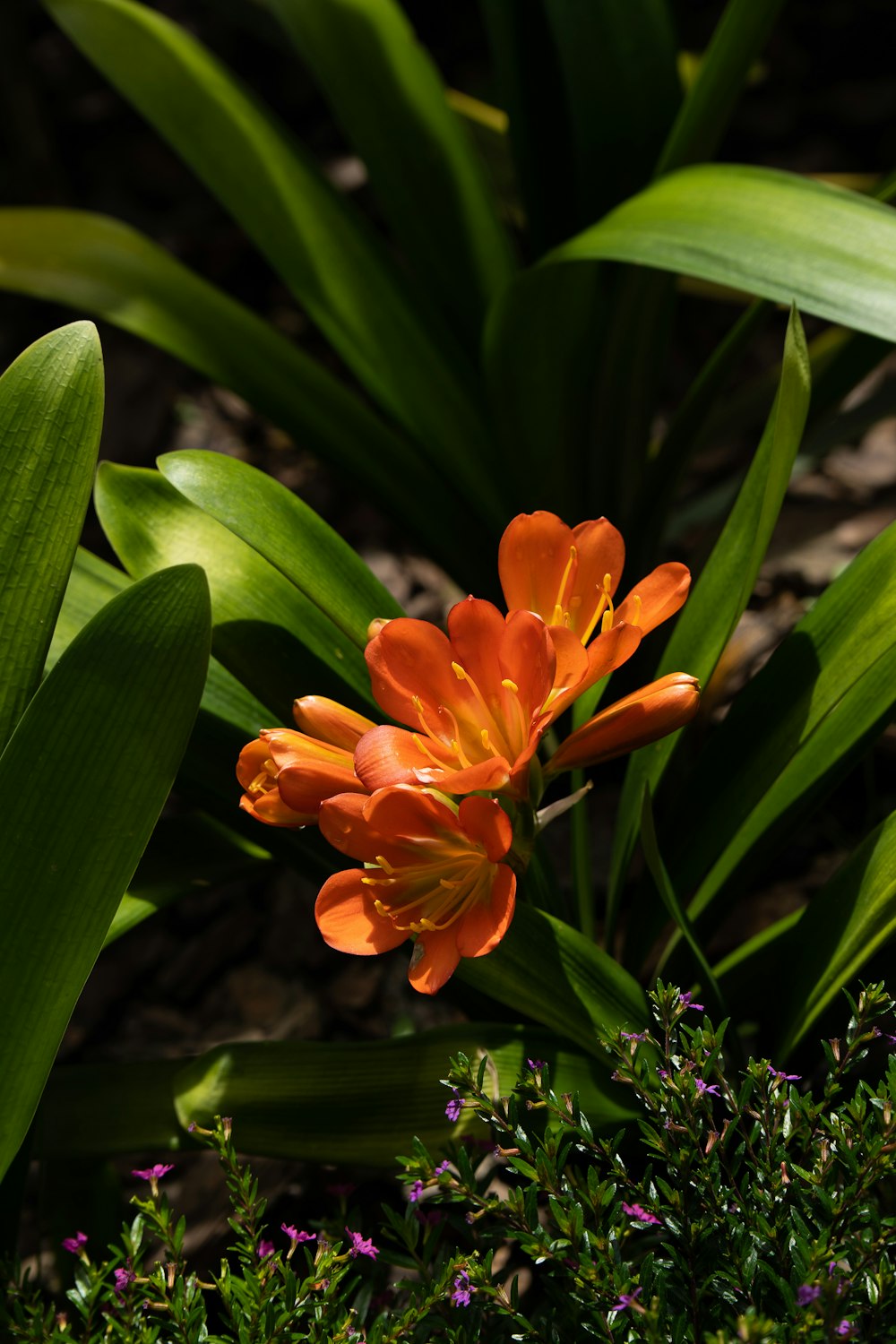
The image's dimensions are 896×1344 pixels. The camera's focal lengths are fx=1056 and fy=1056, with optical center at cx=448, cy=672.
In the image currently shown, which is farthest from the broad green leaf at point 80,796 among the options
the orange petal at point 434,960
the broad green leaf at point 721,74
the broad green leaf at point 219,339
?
the broad green leaf at point 721,74

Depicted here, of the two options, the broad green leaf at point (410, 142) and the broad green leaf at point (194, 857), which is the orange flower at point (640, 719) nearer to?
the broad green leaf at point (194, 857)

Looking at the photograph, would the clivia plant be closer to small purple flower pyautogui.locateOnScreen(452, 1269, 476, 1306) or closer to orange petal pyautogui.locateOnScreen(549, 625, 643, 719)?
orange petal pyautogui.locateOnScreen(549, 625, 643, 719)

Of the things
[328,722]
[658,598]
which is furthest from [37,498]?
[658,598]

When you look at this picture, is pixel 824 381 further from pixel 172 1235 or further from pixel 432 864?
pixel 172 1235

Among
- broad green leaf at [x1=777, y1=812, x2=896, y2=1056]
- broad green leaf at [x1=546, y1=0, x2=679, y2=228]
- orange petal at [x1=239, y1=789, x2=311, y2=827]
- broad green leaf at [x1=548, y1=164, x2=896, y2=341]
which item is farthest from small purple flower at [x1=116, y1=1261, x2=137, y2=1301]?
broad green leaf at [x1=546, y1=0, x2=679, y2=228]

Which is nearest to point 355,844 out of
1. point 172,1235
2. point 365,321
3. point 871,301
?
point 172,1235

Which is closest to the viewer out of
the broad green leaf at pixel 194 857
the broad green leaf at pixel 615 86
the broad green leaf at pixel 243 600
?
the broad green leaf at pixel 243 600
